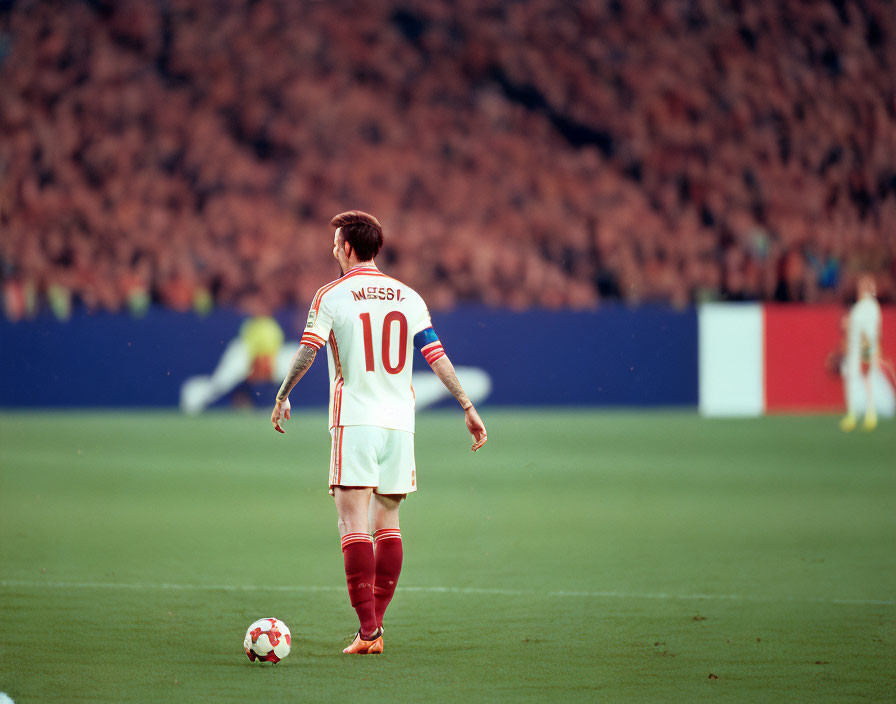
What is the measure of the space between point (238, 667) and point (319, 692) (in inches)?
21.6

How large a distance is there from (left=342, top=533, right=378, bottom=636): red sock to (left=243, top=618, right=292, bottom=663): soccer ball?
347mm

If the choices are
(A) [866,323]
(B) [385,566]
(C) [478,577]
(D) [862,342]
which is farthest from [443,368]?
(D) [862,342]

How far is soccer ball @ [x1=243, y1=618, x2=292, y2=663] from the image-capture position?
5.73 metres

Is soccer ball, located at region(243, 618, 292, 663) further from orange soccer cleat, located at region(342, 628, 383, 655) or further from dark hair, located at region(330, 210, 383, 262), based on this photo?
dark hair, located at region(330, 210, 383, 262)

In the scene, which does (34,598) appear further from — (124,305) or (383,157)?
(383,157)

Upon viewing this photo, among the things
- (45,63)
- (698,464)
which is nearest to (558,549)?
Result: (698,464)

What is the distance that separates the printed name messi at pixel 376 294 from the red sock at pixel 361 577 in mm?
999

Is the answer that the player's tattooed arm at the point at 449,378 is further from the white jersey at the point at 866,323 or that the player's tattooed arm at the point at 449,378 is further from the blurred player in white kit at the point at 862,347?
the white jersey at the point at 866,323

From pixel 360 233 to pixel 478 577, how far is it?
8.93 ft

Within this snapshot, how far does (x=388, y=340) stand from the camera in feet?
20.0

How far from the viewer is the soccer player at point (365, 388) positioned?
6.00 m

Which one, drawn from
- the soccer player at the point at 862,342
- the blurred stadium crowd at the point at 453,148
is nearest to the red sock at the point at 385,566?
the soccer player at the point at 862,342

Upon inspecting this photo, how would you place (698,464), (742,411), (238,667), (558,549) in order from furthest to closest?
(742,411), (698,464), (558,549), (238,667)

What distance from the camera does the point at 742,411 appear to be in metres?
22.5
